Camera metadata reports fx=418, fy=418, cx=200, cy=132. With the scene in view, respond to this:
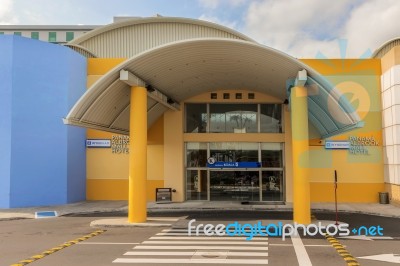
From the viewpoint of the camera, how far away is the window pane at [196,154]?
25.1 meters

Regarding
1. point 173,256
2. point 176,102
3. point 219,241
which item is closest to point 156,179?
point 176,102

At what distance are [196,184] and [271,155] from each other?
479cm

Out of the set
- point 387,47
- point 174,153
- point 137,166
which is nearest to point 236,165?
point 174,153

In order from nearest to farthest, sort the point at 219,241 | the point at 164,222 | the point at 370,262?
1. the point at 370,262
2. the point at 219,241
3. the point at 164,222

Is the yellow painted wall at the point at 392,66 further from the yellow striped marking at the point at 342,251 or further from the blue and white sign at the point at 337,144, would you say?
the yellow striped marking at the point at 342,251

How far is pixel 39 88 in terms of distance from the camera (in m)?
23.2

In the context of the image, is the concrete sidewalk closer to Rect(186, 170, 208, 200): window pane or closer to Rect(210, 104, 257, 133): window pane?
Rect(186, 170, 208, 200): window pane

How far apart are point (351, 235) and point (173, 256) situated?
6.52 metres

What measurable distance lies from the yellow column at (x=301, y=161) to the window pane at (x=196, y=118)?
9.78 metres

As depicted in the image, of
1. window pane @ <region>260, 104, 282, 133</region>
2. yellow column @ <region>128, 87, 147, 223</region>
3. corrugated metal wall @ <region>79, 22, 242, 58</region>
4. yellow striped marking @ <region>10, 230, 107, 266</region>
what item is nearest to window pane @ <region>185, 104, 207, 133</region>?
window pane @ <region>260, 104, 282, 133</region>

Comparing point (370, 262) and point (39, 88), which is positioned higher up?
point (39, 88)

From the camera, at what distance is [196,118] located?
25.4 metres

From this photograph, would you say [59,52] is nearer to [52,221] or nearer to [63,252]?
[52,221]

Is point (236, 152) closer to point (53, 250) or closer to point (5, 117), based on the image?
point (5, 117)
